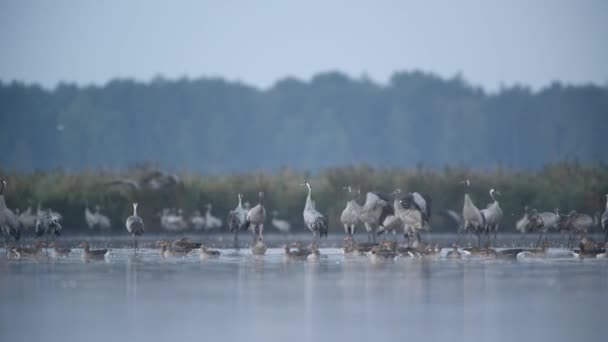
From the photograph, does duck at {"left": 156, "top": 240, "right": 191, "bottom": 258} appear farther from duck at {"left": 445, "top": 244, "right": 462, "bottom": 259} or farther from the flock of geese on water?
duck at {"left": 445, "top": 244, "right": 462, "bottom": 259}

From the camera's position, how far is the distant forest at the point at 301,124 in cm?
8581

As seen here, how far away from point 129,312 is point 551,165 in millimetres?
24202

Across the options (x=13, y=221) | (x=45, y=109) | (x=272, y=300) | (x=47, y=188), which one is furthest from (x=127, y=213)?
(x=45, y=109)

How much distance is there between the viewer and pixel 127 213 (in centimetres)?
3456

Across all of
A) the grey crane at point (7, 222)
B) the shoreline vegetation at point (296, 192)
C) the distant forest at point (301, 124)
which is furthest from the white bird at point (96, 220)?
the distant forest at point (301, 124)

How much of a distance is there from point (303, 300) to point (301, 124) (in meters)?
73.9

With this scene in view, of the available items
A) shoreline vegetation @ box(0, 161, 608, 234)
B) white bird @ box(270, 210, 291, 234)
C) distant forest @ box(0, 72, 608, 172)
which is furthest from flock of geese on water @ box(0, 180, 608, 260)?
distant forest @ box(0, 72, 608, 172)

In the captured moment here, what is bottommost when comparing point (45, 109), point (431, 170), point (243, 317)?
point (243, 317)

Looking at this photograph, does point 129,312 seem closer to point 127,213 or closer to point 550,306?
point 550,306

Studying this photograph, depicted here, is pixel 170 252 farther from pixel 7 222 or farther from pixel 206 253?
pixel 7 222

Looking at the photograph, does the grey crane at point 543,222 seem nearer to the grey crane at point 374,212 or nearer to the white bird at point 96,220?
the grey crane at point 374,212

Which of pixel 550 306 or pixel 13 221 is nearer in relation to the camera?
pixel 550 306

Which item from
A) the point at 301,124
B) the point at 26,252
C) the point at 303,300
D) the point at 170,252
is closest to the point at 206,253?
the point at 170,252

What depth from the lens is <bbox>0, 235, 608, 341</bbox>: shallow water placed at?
15.5m
